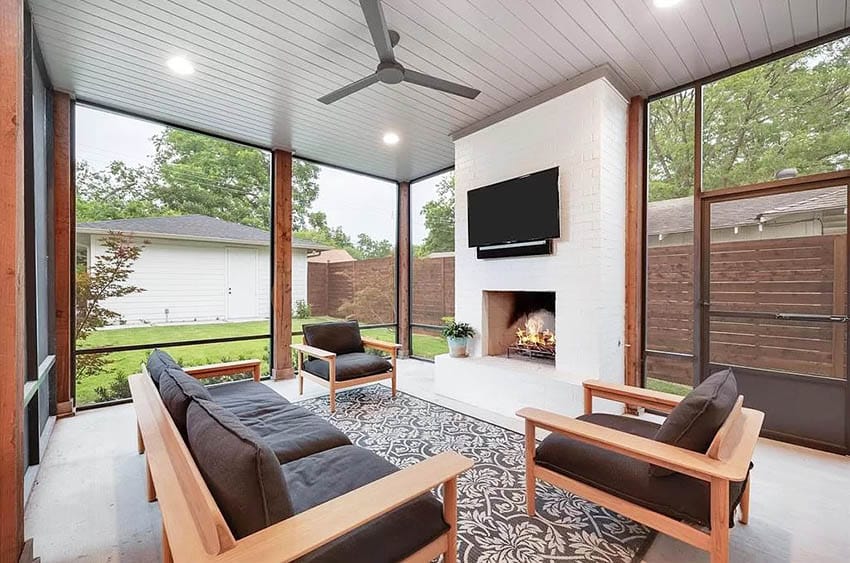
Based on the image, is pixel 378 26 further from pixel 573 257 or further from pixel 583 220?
pixel 573 257

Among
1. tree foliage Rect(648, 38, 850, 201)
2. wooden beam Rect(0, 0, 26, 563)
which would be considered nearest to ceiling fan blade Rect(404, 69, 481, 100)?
wooden beam Rect(0, 0, 26, 563)

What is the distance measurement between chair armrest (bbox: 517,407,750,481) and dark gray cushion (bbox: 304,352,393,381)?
87.3 inches

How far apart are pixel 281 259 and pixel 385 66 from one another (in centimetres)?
306

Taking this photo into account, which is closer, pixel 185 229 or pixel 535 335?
pixel 535 335

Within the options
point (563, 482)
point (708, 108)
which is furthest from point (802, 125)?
point (563, 482)

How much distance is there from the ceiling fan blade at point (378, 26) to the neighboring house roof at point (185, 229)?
2.99 meters

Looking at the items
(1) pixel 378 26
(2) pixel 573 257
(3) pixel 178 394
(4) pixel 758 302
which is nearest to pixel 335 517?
(3) pixel 178 394

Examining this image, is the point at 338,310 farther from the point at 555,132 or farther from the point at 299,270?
the point at 555,132

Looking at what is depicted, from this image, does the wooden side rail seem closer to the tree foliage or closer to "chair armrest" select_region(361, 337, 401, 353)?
"chair armrest" select_region(361, 337, 401, 353)

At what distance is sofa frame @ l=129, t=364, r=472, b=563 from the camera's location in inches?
38.2

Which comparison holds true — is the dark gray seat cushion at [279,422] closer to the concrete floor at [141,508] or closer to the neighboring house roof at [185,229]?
the concrete floor at [141,508]

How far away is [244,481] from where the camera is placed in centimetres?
107

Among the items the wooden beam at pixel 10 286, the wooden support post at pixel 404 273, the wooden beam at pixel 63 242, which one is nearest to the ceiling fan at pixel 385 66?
the wooden beam at pixel 10 286

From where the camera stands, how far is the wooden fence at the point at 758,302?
2752 mm
